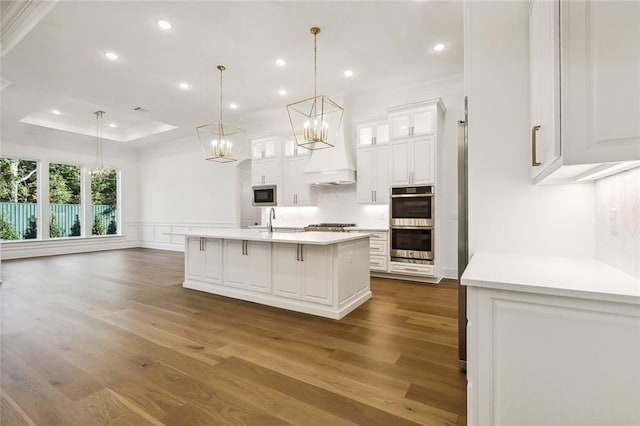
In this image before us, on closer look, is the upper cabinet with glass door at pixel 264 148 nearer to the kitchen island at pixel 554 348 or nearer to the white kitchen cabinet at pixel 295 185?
the white kitchen cabinet at pixel 295 185

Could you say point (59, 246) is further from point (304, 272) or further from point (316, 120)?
point (316, 120)

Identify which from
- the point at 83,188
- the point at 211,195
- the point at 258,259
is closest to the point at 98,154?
the point at 83,188

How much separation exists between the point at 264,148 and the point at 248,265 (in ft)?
11.7

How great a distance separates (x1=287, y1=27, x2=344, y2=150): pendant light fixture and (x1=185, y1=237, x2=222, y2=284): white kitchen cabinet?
192 centimetres

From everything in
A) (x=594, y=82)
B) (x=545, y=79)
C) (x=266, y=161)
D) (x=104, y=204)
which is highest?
(x=266, y=161)

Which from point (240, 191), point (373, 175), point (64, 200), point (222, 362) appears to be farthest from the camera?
point (64, 200)

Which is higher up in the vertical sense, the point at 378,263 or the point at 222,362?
the point at 378,263

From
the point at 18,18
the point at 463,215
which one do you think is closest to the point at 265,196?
the point at 18,18

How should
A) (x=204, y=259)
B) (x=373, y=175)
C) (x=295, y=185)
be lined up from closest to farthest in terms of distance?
(x=204, y=259), (x=373, y=175), (x=295, y=185)

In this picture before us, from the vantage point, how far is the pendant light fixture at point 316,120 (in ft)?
12.4

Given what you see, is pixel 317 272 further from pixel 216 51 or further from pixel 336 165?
pixel 216 51

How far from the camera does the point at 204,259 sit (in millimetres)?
4238

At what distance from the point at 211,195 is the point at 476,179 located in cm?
753

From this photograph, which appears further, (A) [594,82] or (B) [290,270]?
(B) [290,270]
